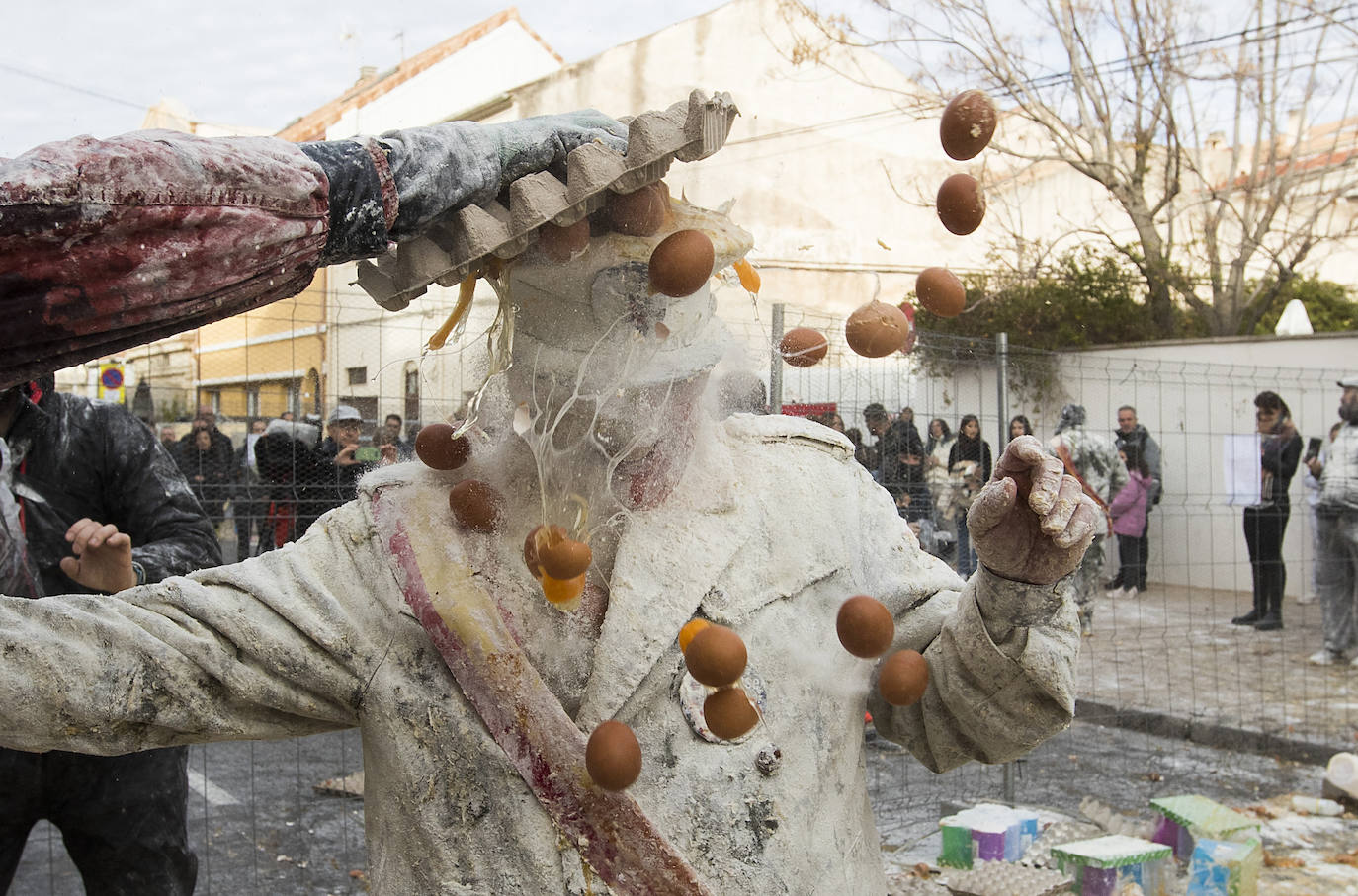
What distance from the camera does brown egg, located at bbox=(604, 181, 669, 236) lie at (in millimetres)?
1852

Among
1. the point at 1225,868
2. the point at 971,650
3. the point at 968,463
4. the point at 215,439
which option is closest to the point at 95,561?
the point at 971,650

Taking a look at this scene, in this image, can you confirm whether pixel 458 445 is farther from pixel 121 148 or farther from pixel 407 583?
pixel 121 148

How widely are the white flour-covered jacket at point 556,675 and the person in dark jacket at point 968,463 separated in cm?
423

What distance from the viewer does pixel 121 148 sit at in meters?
1.38

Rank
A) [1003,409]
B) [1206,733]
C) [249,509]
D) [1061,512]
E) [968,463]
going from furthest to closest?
[1206,733], [968,463], [1003,409], [249,509], [1061,512]

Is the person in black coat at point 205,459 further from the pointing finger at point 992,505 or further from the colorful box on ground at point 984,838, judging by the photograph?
the pointing finger at point 992,505

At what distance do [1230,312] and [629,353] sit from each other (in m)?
15.0

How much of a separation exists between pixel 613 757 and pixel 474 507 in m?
0.49

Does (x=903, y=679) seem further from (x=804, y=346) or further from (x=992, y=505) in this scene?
(x=804, y=346)

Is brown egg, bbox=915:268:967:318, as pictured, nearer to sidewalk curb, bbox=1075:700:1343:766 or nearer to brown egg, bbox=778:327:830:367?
brown egg, bbox=778:327:830:367

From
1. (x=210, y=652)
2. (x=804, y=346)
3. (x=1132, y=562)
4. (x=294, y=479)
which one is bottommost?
(x=1132, y=562)

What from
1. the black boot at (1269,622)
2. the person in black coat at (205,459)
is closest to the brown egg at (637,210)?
the person in black coat at (205,459)

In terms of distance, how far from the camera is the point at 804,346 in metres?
2.17

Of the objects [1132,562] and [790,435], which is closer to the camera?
[790,435]
